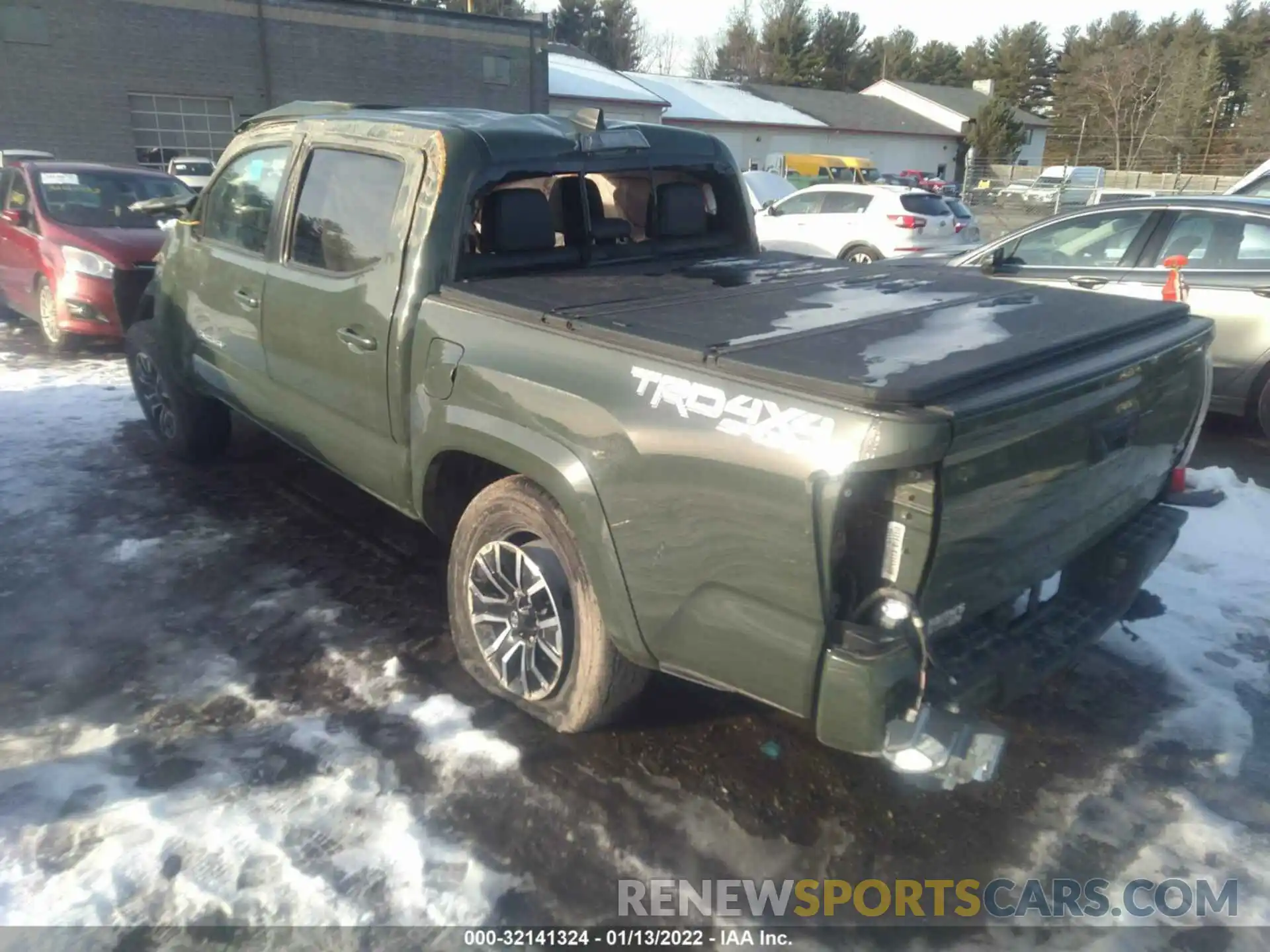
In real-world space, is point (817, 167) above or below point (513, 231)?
below

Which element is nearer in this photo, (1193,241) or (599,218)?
(599,218)

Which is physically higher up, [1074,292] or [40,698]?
[1074,292]

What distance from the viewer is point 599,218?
13.3 ft

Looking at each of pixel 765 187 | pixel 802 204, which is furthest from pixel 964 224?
pixel 765 187

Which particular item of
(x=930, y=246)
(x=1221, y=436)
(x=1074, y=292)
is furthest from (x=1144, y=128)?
(x=1074, y=292)

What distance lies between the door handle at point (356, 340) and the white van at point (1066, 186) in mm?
31563

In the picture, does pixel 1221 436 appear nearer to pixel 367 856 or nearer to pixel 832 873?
pixel 832 873

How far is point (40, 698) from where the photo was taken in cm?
340

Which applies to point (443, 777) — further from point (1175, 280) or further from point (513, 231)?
point (1175, 280)

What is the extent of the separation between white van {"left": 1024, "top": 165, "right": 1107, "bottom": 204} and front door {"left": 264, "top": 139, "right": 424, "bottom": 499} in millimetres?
31288

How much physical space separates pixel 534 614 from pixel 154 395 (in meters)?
3.74

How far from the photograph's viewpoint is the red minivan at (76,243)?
8.17 metres

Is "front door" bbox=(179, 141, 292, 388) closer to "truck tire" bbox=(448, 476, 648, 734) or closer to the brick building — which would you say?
"truck tire" bbox=(448, 476, 648, 734)

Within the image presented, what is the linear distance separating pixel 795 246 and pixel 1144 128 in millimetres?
48204
